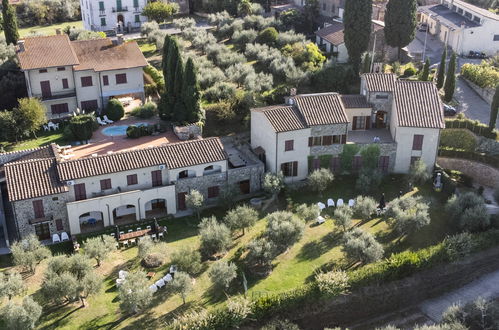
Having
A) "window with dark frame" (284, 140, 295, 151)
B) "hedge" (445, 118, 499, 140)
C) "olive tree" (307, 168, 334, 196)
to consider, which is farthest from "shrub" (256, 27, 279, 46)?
"olive tree" (307, 168, 334, 196)

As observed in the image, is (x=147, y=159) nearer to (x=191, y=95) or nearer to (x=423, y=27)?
(x=191, y=95)

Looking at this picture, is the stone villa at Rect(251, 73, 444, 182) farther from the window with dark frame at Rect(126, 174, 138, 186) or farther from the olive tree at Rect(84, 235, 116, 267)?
the olive tree at Rect(84, 235, 116, 267)

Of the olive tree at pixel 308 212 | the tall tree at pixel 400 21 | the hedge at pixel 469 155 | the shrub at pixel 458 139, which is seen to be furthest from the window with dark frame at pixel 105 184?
the tall tree at pixel 400 21

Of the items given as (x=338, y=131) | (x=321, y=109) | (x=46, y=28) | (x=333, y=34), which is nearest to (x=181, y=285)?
(x=338, y=131)

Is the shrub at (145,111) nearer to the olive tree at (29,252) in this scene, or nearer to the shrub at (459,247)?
the olive tree at (29,252)

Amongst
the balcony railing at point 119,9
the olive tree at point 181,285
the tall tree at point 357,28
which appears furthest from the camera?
the balcony railing at point 119,9

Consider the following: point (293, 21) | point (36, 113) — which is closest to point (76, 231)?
point (36, 113)
